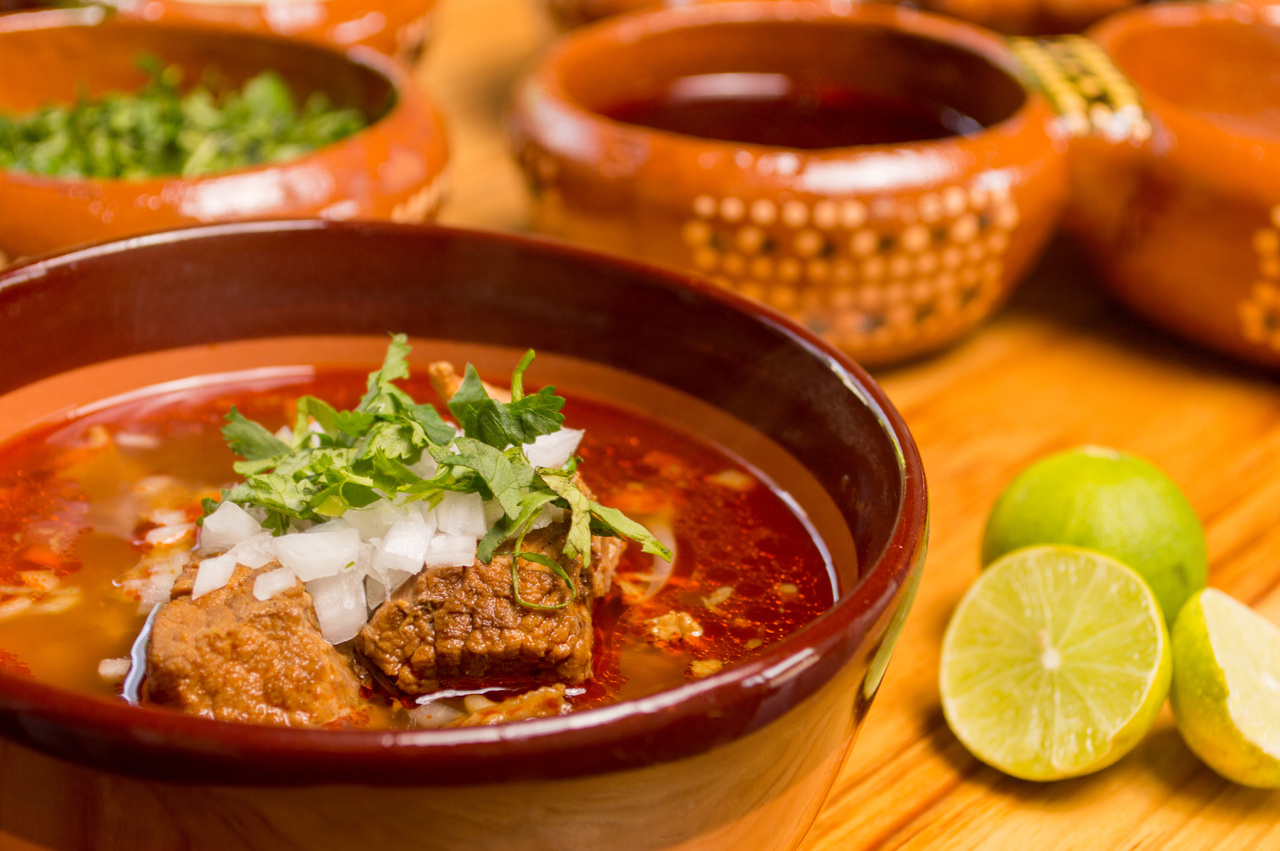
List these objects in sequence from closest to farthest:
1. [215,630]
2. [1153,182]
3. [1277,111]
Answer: [215,630]
[1153,182]
[1277,111]

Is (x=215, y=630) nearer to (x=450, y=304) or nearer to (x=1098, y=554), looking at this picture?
(x=450, y=304)

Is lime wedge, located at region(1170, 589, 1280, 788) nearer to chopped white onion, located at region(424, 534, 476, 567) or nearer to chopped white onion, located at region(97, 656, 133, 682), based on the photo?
chopped white onion, located at region(424, 534, 476, 567)

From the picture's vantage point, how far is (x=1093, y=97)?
2.12m

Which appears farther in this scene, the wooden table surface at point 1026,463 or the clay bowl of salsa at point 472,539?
the wooden table surface at point 1026,463

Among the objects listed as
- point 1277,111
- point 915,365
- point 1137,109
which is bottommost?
point 915,365

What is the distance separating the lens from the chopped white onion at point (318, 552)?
1050mm

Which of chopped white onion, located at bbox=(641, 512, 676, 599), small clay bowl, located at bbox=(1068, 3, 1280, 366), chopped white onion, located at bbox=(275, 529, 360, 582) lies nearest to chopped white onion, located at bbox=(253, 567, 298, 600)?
chopped white onion, located at bbox=(275, 529, 360, 582)

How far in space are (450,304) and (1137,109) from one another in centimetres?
127

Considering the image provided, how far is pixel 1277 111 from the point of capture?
2.49m

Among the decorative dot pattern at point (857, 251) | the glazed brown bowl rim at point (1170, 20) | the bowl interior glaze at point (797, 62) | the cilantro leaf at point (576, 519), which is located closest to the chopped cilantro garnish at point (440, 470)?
the cilantro leaf at point (576, 519)

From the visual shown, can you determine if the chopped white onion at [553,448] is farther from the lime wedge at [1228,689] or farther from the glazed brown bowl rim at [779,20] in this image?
the glazed brown bowl rim at [779,20]

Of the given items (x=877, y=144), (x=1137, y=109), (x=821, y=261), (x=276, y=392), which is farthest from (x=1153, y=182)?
(x=276, y=392)

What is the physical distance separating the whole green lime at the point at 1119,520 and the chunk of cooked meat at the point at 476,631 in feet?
2.16

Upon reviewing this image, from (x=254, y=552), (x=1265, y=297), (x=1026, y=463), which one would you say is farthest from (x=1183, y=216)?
(x=254, y=552)
